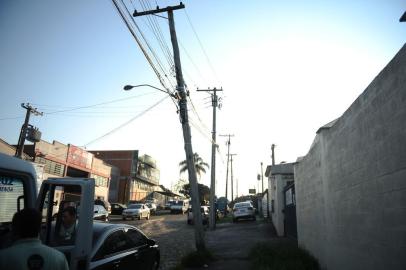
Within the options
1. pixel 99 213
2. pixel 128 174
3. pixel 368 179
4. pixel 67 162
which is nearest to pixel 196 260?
pixel 368 179

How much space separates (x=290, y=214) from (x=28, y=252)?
15.5 metres

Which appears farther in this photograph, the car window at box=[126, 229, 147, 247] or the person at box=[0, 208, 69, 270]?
the car window at box=[126, 229, 147, 247]

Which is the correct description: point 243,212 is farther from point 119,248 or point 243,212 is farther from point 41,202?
point 41,202

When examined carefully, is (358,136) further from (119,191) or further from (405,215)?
(119,191)

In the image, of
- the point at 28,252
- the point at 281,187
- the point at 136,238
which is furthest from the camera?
the point at 281,187

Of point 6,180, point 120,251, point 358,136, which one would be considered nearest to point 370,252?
point 358,136

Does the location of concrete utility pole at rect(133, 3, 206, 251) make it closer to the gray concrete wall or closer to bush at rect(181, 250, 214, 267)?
bush at rect(181, 250, 214, 267)

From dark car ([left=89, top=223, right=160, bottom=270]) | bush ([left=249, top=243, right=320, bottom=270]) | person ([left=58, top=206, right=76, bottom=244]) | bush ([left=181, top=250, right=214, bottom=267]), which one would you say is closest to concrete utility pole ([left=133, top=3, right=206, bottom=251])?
bush ([left=181, top=250, right=214, bottom=267])

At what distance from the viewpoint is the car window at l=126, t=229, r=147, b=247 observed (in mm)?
7238

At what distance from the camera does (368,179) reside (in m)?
5.23

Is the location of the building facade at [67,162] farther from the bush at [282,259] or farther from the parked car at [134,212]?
the bush at [282,259]

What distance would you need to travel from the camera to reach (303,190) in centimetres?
1188

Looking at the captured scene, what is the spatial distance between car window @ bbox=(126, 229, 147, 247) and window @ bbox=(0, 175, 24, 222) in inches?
130

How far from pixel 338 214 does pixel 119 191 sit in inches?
2057
